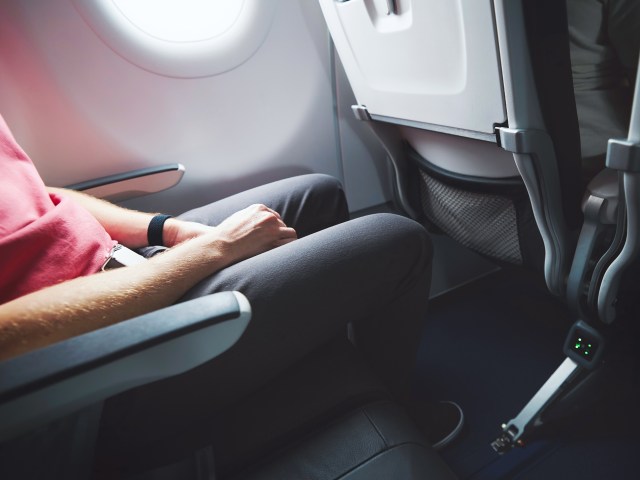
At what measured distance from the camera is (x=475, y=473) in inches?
43.3

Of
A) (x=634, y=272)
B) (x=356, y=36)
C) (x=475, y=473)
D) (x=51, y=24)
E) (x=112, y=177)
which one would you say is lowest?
(x=475, y=473)

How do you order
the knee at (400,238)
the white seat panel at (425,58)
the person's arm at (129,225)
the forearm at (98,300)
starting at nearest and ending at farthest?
the forearm at (98,300), the white seat panel at (425,58), the knee at (400,238), the person's arm at (129,225)

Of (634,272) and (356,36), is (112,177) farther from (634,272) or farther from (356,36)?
(634,272)

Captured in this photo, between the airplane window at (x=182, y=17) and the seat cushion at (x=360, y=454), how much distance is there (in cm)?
112

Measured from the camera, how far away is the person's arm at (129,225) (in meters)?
1.02

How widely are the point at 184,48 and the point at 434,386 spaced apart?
4.38 feet

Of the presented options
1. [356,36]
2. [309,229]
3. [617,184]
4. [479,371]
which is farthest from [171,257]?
[479,371]

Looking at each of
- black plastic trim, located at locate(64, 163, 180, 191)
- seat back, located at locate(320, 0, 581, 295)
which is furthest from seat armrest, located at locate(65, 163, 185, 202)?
seat back, located at locate(320, 0, 581, 295)

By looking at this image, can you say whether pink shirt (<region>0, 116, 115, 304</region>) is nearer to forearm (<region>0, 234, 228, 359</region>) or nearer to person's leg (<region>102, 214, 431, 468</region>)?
forearm (<region>0, 234, 228, 359</region>)

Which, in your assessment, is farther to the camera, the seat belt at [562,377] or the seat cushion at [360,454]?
the seat belt at [562,377]

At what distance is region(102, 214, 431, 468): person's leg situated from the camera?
0.66 m

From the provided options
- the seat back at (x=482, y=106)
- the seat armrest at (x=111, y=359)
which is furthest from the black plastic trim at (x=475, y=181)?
the seat armrest at (x=111, y=359)

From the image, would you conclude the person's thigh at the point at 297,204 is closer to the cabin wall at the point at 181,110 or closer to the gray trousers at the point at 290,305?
the cabin wall at the point at 181,110

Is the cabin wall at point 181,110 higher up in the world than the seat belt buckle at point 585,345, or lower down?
higher up
